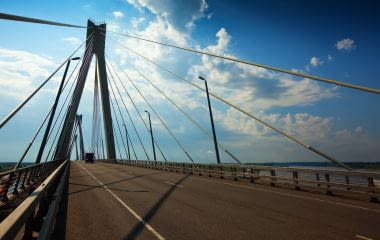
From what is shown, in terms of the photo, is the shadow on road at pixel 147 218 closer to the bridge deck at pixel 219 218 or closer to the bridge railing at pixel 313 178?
the bridge deck at pixel 219 218

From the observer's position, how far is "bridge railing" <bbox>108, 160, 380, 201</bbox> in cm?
1384

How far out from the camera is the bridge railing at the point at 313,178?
13836 millimetres

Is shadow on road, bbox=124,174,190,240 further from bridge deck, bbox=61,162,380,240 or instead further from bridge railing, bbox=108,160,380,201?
bridge railing, bbox=108,160,380,201

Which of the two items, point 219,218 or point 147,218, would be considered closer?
point 219,218

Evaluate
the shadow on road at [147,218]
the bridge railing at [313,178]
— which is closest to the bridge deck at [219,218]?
the shadow on road at [147,218]

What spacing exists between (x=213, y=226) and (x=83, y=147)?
461 feet

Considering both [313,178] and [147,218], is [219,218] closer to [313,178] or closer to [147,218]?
[147,218]

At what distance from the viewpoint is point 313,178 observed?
16906mm

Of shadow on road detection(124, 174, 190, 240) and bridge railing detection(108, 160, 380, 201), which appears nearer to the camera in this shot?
shadow on road detection(124, 174, 190, 240)

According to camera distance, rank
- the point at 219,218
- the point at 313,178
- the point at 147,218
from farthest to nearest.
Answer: the point at 313,178, the point at 147,218, the point at 219,218

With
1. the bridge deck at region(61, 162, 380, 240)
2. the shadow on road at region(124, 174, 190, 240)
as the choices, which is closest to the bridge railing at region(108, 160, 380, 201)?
the bridge deck at region(61, 162, 380, 240)

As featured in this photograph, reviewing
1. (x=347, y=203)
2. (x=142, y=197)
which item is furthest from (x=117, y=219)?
(x=347, y=203)

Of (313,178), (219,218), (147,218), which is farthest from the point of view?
(313,178)

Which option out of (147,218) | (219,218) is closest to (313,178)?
(219,218)
